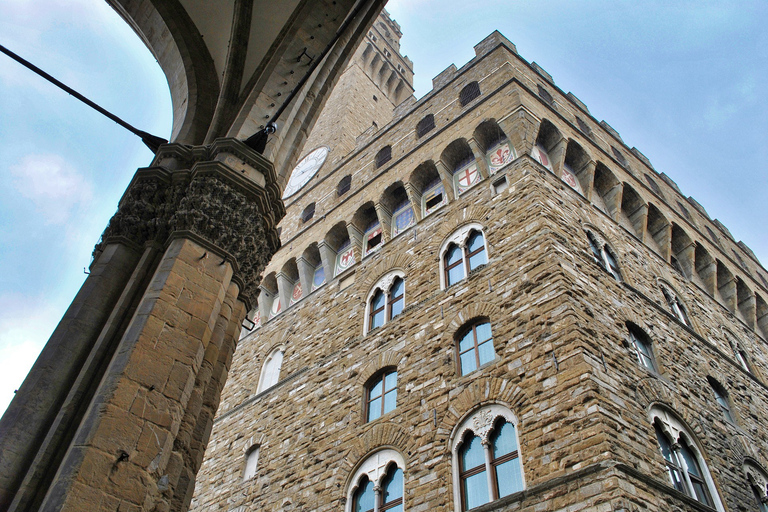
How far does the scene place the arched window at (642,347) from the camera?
9461 millimetres

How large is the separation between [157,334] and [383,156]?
13574mm

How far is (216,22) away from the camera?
633cm

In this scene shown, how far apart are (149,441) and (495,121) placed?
11.6m

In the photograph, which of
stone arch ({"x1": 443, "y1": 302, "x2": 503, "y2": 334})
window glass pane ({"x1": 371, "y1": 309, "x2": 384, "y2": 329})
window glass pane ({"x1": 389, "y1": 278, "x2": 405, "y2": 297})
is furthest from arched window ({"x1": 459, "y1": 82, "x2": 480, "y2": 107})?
stone arch ({"x1": 443, "y1": 302, "x2": 503, "y2": 334})

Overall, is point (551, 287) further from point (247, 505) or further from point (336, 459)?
point (247, 505)

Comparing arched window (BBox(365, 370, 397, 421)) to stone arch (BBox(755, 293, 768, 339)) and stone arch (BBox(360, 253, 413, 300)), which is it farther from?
stone arch (BBox(755, 293, 768, 339))

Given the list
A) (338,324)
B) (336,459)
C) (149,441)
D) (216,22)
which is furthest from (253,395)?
(149,441)

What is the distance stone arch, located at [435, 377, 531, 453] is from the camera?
26.2 ft

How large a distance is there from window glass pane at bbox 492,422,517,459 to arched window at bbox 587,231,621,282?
4.34 meters

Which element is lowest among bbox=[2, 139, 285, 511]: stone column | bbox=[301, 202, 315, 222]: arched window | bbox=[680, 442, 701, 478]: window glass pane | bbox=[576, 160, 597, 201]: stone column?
bbox=[2, 139, 285, 511]: stone column

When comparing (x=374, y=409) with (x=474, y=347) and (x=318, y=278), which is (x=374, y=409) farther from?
(x=318, y=278)

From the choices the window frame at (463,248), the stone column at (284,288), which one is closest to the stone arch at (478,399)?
the window frame at (463,248)

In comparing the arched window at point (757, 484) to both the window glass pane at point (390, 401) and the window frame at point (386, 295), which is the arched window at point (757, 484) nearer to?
the window glass pane at point (390, 401)

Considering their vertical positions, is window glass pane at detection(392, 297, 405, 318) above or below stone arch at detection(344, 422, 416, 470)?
above
